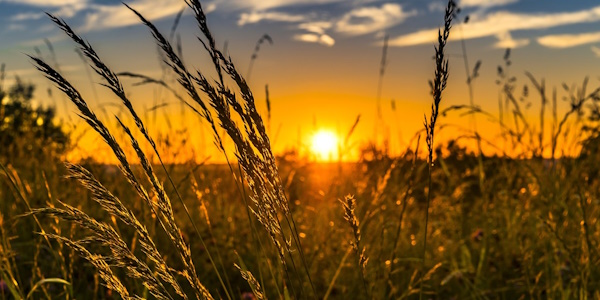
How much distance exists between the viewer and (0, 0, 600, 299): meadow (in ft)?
4.18

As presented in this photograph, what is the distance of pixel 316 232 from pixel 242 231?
65cm

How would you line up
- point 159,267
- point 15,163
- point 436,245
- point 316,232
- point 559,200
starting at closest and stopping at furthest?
point 159,267 < point 559,200 < point 316,232 < point 436,245 < point 15,163

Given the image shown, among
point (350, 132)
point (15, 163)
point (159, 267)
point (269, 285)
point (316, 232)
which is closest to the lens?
point (159, 267)

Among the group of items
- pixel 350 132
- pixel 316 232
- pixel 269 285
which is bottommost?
pixel 269 285

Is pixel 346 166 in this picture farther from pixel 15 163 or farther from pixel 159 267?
pixel 15 163

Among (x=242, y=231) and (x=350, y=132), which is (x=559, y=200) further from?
(x=242, y=231)

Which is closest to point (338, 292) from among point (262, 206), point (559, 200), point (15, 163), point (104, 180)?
point (559, 200)

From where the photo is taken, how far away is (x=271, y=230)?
52.1 inches

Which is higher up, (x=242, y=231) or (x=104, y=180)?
(x=104, y=180)

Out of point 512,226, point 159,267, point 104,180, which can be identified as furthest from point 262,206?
point 104,180

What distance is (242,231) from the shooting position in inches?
172

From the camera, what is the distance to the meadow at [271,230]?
4.18 feet

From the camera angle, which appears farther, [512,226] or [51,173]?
[51,173]

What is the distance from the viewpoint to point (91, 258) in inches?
50.8
